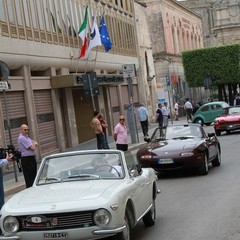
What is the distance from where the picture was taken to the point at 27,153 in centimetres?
1295

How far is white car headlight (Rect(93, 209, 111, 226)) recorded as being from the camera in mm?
6691

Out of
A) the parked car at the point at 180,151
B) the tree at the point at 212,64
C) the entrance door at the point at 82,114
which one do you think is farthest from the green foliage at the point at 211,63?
the parked car at the point at 180,151

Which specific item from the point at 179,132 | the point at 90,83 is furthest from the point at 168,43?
the point at 179,132

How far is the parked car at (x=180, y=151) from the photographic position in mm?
14180

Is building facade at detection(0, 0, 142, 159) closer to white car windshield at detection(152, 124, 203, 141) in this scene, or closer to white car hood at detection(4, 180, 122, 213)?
white car windshield at detection(152, 124, 203, 141)

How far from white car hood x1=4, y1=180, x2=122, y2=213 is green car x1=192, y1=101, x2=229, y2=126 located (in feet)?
101

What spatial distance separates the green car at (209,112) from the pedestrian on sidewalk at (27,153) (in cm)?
2613

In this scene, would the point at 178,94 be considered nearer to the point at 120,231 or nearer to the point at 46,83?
the point at 46,83

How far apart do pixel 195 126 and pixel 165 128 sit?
33.2 inches

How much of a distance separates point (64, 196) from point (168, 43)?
49369mm

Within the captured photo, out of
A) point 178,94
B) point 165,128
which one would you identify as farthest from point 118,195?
point 178,94

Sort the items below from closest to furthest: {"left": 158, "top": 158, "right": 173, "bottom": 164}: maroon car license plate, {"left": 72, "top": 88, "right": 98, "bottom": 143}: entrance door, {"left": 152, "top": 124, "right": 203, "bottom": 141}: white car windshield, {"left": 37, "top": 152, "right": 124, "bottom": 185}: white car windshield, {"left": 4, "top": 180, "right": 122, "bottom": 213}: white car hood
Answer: {"left": 4, "top": 180, "right": 122, "bottom": 213}: white car hood, {"left": 37, "top": 152, "right": 124, "bottom": 185}: white car windshield, {"left": 158, "top": 158, "right": 173, "bottom": 164}: maroon car license plate, {"left": 152, "top": 124, "right": 203, "bottom": 141}: white car windshield, {"left": 72, "top": 88, "right": 98, "bottom": 143}: entrance door

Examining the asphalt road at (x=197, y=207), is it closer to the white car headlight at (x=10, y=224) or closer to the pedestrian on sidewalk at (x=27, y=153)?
the white car headlight at (x=10, y=224)

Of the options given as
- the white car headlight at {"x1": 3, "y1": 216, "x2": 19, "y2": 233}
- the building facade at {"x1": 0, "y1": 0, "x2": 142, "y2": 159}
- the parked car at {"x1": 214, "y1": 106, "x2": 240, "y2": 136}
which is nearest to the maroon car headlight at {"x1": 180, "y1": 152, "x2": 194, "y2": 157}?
the building facade at {"x1": 0, "y1": 0, "x2": 142, "y2": 159}
